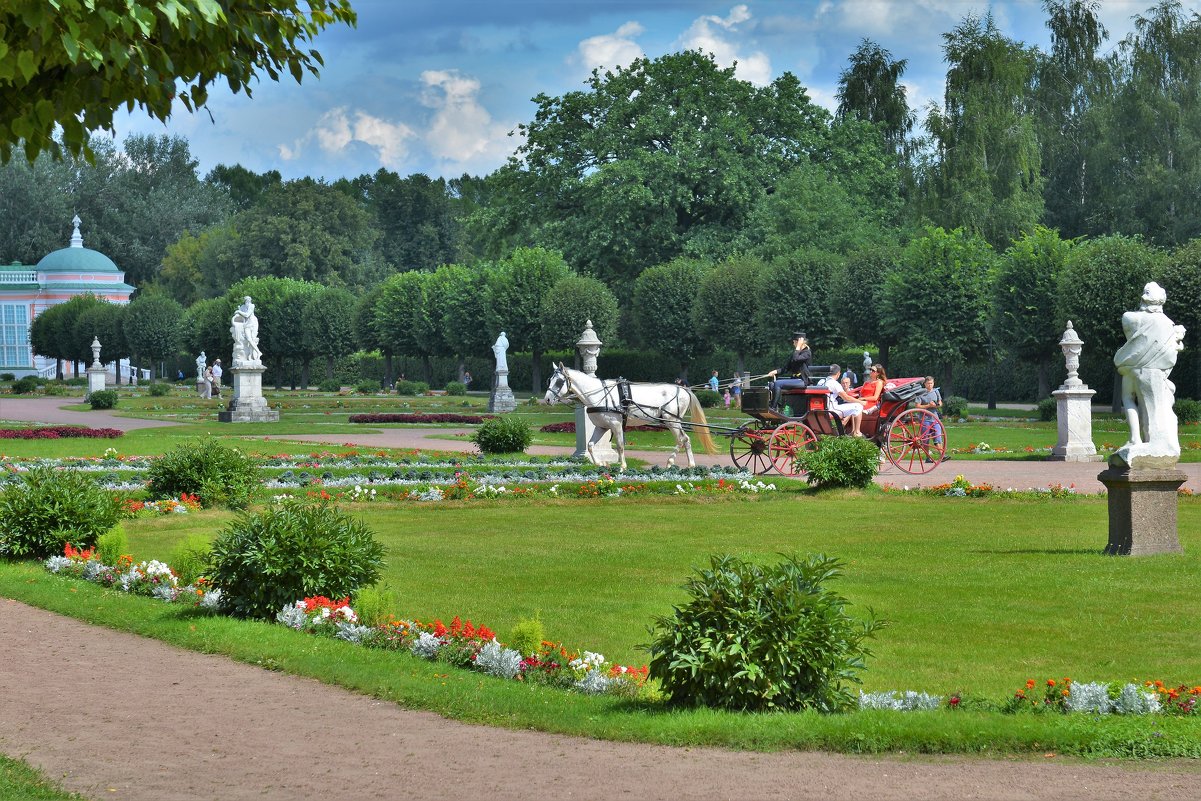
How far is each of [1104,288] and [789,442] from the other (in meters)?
23.6

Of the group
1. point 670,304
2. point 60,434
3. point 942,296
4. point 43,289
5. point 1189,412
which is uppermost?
point 43,289

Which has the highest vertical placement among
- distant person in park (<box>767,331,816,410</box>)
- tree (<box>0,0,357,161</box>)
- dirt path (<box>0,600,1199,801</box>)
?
tree (<box>0,0,357,161</box>)

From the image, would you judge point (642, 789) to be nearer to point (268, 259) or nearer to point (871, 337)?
point (871, 337)

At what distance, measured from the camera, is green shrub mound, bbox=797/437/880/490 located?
66.5 feet

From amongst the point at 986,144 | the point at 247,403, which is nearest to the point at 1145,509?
the point at 247,403

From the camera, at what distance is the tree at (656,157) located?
62750 mm

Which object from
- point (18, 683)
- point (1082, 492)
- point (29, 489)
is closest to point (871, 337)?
point (1082, 492)

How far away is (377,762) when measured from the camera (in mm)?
7172

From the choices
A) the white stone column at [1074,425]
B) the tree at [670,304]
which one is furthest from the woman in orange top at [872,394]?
the tree at [670,304]

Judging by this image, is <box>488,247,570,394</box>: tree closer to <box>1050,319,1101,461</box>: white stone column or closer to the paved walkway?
the paved walkway

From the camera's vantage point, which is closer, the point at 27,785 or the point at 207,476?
the point at 27,785

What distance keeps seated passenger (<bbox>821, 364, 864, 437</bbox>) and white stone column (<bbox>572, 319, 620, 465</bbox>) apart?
391cm

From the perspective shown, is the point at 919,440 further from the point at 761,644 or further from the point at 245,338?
the point at 245,338

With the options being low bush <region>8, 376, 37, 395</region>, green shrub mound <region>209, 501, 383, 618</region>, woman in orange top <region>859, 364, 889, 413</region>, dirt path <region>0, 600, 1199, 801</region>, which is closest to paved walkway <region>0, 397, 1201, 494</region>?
woman in orange top <region>859, 364, 889, 413</region>
